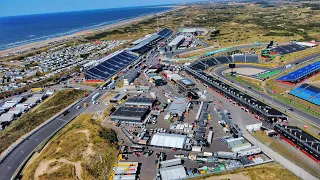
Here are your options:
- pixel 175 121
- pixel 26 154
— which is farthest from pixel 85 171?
pixel 175 121

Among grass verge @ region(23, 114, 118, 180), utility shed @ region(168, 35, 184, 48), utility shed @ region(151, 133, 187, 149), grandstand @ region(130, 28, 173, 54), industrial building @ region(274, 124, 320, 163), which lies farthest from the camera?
utility shed @ region(168, 35, 184, 48)

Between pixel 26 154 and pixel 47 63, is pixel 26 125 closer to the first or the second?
pixel 26 154

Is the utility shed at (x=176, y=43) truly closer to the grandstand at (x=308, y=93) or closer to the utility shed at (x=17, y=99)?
the grandstand at (x=308, y=93)

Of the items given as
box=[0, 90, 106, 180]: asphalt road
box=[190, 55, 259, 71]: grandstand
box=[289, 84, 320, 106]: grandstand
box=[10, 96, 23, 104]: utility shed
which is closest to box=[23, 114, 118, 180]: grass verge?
box=[0, 90, 106, 180]: asphalt road

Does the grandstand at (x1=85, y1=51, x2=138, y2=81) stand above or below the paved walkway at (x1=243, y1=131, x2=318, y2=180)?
above

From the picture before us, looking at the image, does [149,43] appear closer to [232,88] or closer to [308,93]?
[232,88]

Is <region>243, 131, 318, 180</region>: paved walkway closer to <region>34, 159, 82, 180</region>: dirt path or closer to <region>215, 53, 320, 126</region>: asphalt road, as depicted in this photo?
<region>215, 53, 320, 126</region>: asphalt road

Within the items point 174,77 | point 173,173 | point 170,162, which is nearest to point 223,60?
point 174,77

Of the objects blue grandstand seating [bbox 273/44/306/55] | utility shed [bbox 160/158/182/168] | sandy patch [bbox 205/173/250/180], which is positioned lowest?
sandy patch [bbox 205/173/250/180]
